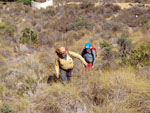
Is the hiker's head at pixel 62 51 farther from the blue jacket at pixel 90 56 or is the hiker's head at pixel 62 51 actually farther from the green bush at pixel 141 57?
the green bush at pixel 141 57

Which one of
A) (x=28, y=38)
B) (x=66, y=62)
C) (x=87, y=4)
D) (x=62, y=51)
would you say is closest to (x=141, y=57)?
(x=66, y=62)

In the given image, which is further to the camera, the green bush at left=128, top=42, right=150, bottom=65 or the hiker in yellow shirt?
the green bush at left=128, top=42, right=150, bottom=65

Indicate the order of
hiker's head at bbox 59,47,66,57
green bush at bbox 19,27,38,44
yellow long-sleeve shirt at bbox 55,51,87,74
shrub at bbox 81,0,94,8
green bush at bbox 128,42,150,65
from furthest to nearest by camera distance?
1. shrub at bbox 81,0,94,8
2. green bush at bbox 19,27,38,44
3. green bush at bbox 128,42,150,65
4. yellow long-sleeve shirt at bbox 55,51,87,74
5. hiker's head at bbox 59,47,66,57

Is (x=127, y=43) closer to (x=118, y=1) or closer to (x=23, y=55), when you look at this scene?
(x=23, y=55)

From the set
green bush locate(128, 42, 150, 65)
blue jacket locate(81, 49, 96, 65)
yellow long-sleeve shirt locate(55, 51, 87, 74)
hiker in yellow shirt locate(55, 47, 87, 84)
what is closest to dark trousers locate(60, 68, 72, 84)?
hiker in yellow shirt locate(55, 47, 87, 84)

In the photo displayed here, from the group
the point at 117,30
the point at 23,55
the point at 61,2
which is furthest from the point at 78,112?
the point at 61,2

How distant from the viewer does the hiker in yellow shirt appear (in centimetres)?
331

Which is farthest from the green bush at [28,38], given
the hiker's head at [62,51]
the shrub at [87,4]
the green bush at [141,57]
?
the shrub at [87,4]

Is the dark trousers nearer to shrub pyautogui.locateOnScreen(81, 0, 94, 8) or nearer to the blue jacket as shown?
the blue jacket

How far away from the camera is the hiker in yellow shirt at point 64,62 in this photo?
3.31 metres

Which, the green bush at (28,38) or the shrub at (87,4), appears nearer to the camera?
the green bush at (28,38)

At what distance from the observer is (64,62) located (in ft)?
11.5

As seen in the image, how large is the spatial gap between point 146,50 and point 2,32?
1111 cm

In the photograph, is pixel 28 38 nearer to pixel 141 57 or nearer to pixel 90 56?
pixel 90 56
